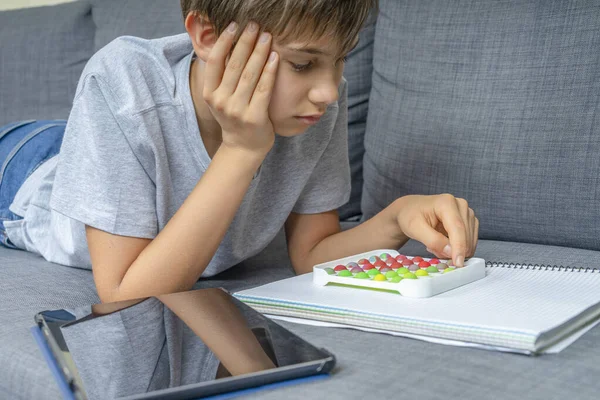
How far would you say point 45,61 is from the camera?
2002 mm

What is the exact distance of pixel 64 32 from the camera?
1995mm

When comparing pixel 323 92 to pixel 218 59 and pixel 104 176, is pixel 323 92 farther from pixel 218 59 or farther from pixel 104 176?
pixel 104 176

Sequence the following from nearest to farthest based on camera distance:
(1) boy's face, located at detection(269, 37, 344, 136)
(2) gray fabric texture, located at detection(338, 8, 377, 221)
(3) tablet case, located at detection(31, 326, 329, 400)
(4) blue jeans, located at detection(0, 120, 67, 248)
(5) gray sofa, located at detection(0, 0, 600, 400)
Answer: (3) tablet case, located at detection(31, 326, 329, 400), (1) boy's face, located at detection(269, 37, 344, 136), (5) gray sofa, located at detection(0, 0, 600, 400), (4) blue jeans, located at detection(0, 120, 67, 248), (2) gray fabric texture, located at detection(338, 8, 377, 221)

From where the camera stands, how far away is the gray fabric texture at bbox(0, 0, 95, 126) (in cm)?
198

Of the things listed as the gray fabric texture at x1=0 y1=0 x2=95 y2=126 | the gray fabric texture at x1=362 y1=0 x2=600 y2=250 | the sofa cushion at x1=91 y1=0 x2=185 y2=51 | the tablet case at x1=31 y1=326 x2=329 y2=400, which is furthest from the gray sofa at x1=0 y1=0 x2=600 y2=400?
the gray fabric texture at x1=0 y1=0 x2=95 y2=126

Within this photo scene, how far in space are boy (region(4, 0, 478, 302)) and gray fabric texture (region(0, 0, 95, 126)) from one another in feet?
3.16

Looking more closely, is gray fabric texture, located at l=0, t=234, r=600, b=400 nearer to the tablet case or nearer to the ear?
the tablet case

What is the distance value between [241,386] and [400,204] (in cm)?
53

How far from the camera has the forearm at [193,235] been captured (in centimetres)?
90

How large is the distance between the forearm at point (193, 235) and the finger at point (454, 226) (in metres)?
0.24

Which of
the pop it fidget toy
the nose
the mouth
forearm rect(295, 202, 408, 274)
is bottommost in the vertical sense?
forearm rect(295, 202, 408, 274)

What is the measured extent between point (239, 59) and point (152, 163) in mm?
192

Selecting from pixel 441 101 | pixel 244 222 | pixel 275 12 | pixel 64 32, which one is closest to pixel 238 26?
pixel 275 12

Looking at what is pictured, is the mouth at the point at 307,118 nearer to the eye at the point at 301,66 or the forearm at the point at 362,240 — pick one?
the eye at the point at 301,66
